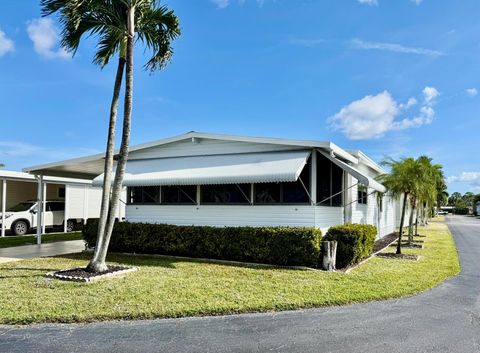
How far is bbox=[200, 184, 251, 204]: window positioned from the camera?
12156 mm

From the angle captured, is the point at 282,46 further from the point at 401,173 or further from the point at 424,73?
the point at 401,173

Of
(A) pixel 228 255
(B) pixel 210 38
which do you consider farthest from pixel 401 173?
(B) pixel 210 38

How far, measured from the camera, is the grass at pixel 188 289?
620 centimetres

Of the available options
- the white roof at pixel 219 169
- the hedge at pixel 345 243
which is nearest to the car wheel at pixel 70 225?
the white roof at pixel 219 169

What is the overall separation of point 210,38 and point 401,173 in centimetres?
864

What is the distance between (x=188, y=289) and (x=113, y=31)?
6.38 metres

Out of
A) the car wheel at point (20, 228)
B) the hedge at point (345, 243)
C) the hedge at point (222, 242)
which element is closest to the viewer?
the hedge at point (222, 242)

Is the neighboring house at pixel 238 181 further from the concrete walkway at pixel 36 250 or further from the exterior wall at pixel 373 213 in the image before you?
the concrete walkway at pixel 36 250

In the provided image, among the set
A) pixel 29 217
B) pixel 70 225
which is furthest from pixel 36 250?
pixel 70 225

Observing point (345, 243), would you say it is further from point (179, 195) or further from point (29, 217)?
point (29, 217)

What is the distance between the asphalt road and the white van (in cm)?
1709

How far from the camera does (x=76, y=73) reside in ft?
46.3

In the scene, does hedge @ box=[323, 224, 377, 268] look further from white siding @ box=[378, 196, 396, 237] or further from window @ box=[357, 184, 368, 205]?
white siding @ box=[378, 196, 396, 237]

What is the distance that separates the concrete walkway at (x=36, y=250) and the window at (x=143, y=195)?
2.54 metres
